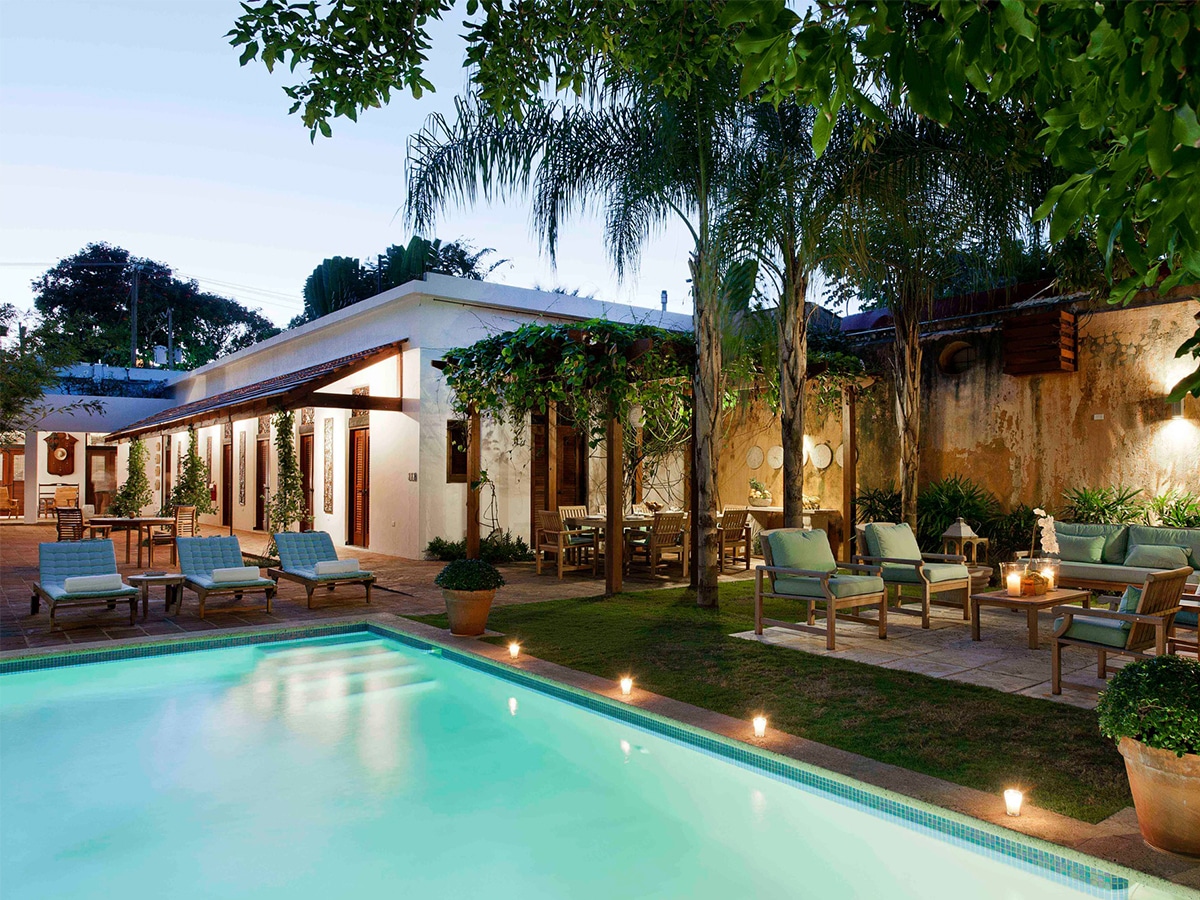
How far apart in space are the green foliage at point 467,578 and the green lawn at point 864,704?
57cm

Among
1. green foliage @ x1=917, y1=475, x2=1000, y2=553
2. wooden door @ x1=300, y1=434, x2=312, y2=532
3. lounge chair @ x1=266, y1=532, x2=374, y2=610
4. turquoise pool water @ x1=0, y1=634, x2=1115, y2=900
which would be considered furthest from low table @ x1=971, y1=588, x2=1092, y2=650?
wooden door @ x1=300, y1=434, x2=312, y2=532

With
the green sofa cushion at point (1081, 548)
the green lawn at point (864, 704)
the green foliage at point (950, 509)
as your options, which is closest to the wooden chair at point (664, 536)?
the green lawn at point (864, 704)

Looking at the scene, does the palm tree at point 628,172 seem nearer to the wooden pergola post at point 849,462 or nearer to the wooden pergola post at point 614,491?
the wooden pergola post at point 614,491

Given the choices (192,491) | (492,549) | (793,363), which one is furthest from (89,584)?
(192,491)

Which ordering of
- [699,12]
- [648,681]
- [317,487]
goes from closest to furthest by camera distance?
[699,12] < [648,681] < [317,487]

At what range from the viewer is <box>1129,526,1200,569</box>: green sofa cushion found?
846cm

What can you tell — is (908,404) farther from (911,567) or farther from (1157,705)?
(1157,705)

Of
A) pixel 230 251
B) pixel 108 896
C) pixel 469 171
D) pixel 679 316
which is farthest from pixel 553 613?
pixel 230 251

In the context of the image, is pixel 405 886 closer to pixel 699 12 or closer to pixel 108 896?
pixel 108 896

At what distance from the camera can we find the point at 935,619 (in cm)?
821

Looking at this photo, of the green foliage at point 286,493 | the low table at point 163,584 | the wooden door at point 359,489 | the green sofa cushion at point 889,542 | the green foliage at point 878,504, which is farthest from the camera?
the wooden door at point 359,489

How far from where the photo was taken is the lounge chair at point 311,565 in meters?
8.96

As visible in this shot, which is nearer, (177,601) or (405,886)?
(405,886)

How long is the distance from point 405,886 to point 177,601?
5.80 m
